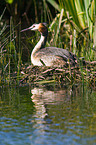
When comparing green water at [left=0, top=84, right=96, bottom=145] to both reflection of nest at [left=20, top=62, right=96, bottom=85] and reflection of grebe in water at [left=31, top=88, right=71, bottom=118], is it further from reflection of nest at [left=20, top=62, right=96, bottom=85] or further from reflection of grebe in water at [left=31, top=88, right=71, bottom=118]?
reflection of nest at [left=20, top=62, right=96, bottom=85]

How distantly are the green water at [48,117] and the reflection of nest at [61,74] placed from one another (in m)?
0.65

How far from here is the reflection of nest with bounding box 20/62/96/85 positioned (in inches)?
235

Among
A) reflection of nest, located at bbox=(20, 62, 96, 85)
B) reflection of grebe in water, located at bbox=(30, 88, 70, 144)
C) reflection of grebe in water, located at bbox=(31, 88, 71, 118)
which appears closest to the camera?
reflection of grebe in water, located at bbox=(30, 88, 70, 144)

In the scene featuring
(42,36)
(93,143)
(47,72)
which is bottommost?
(93,143)

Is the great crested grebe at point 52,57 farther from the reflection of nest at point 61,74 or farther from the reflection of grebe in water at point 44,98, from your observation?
the reflection of grebe in water at point 44,98

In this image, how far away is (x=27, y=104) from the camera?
4.26m

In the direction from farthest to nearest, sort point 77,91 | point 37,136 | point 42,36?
1. point 42,36
2. point 77,91
3. point 37,136

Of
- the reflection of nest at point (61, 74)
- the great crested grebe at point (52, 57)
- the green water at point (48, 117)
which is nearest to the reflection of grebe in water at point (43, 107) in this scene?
the green water at point (48, 117)

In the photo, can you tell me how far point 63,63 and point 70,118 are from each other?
315 cm

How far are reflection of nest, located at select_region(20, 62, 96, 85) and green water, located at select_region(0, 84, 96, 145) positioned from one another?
0.65 m

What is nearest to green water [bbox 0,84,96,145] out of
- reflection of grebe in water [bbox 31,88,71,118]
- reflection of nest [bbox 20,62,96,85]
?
reflection of grebe in water [bbox 31,88,71,118]

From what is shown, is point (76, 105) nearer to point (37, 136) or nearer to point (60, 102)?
point (60, 102)

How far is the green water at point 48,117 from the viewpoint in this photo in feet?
9.41

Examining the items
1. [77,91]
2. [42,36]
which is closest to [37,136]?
[77,91]
